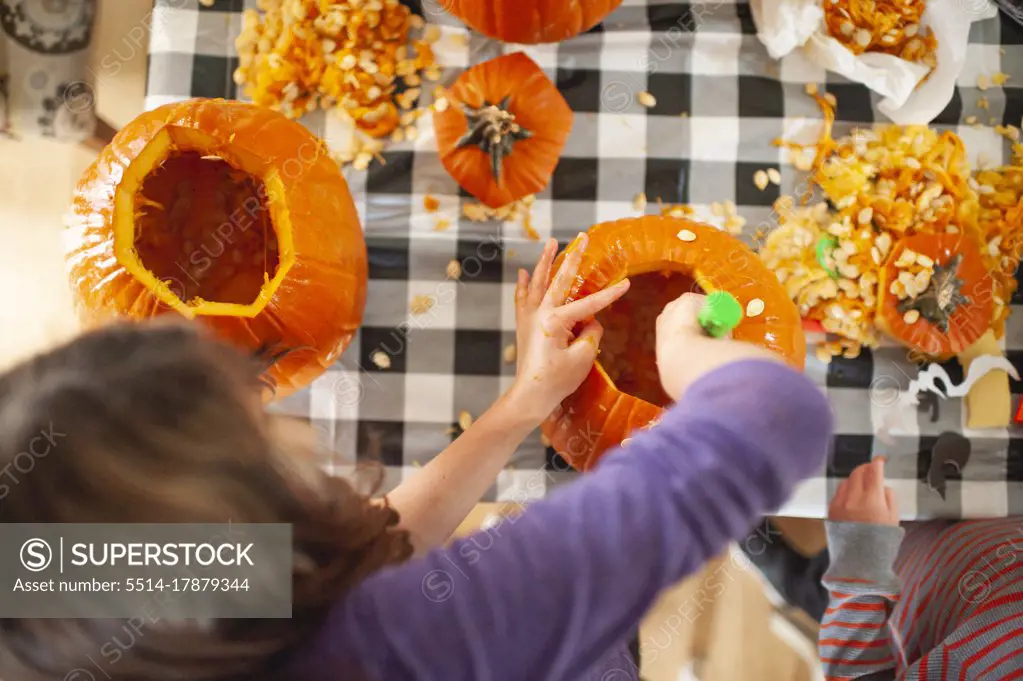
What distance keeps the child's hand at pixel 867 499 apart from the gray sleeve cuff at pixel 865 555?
0.04 ft

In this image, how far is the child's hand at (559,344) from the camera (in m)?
0.89

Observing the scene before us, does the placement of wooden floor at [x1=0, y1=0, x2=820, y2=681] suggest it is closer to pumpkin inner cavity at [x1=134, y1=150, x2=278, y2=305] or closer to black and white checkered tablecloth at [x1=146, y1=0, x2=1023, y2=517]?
black and white checkered tablecloth at [x1=146, y1=0, x2=1023, y2=517]

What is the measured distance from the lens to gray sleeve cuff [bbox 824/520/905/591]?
1.07 m

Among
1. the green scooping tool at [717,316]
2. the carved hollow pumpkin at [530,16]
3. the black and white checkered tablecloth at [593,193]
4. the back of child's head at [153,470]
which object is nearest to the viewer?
the back of child's head at [153,470]

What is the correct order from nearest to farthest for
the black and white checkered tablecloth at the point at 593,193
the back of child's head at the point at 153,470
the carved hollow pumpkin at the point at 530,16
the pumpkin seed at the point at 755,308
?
the back of child's head at the point at 153,470 → the pumpkin seed at the point at 755,308 → the carved hollow pumpkin at the point at 530,16 → the black and white checkered tablecloth at the point at 593,193

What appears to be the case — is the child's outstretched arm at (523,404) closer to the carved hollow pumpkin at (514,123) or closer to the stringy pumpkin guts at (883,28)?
the carved hollow pumpkin at (514,123)

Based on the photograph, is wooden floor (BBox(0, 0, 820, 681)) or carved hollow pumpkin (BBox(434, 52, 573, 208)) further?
wooden floor (BBox(0, 0, 820, 681))

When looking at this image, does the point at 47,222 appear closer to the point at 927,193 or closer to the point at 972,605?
the point at 927,193

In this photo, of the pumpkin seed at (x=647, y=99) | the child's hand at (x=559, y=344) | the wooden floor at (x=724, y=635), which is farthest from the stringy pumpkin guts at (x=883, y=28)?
the wooden floor at (x=724, y=635)

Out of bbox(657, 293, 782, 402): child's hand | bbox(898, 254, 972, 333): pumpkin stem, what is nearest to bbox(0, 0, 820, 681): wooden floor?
bbox(898, 254, 972, 333): pumpkin stem

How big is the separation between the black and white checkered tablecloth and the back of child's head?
1.87 feet

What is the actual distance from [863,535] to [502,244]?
2.28 feet

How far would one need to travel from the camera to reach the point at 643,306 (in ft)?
3.26

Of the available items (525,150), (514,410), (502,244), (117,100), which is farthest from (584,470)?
(117,100)
